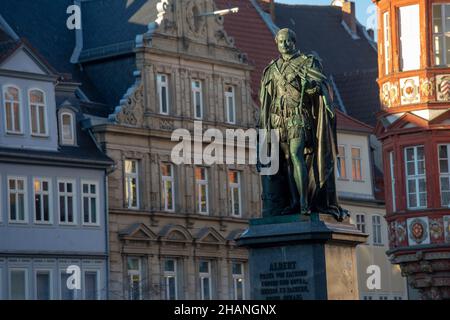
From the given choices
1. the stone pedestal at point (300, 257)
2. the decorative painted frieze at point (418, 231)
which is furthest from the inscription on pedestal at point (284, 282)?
the decorative painted frieze at point (418, 231)

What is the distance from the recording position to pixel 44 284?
184ft

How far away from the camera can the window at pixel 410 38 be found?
50.0m

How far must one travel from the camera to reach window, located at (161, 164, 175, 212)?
60938 millimetres

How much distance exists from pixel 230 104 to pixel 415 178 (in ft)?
51.1

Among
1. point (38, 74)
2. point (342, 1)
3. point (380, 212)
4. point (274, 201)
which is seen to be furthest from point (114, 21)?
point (274, 201)

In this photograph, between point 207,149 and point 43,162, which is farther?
point 207,149

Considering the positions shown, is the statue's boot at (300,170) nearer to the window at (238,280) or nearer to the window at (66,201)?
the window at (66,201)

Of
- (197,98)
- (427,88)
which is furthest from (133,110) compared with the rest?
(427,88)

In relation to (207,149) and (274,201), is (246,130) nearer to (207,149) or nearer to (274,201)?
(207,149)

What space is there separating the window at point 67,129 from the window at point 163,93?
4.31 m

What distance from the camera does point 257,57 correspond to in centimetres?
7038

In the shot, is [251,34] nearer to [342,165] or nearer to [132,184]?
[342,165]

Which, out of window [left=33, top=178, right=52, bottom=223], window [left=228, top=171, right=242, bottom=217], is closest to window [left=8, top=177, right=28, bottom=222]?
window [left=33, top=178, right=52, bottom=223]

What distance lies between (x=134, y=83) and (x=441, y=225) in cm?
1508
